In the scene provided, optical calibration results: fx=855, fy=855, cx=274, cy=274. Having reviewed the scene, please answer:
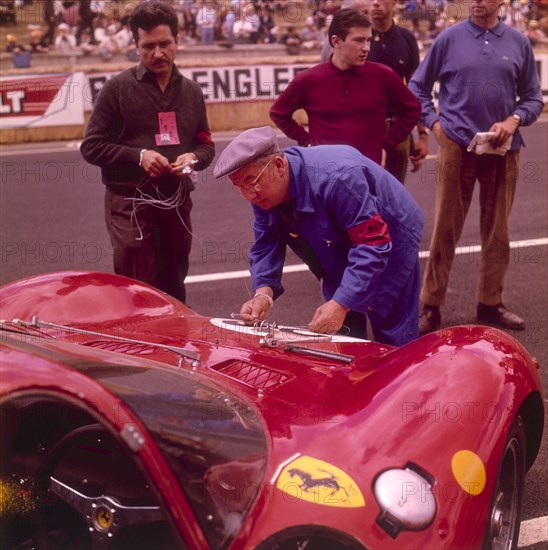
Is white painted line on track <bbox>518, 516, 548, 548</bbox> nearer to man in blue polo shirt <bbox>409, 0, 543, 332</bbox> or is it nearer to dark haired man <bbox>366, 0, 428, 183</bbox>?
man in blue polo shirt <bbox>409, 0, 543, 332</bbox>

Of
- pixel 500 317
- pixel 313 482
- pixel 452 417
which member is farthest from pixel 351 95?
pixel 313 482

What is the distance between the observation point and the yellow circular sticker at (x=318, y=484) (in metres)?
2.20

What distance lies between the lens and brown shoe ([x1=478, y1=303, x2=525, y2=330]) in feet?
17.7

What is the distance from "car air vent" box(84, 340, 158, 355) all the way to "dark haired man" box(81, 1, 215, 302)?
1622mm

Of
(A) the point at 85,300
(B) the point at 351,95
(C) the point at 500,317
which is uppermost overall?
(B) the point at 351,95

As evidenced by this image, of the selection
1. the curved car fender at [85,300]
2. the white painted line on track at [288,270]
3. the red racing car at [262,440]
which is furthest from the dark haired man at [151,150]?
the white painted line on track at [288,270]

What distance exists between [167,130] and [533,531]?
2714 mm

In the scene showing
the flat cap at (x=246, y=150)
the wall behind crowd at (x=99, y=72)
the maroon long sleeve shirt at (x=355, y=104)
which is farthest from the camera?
the wall behind crowd at (x=99, y=72)

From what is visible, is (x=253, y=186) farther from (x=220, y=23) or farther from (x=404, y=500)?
(x=220, y=23)

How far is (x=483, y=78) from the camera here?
5.23 metres

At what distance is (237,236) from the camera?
25.8ft

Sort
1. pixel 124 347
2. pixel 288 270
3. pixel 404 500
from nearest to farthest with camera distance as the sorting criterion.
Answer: pixel 404 500
pixel 124 347
pixel 288 270

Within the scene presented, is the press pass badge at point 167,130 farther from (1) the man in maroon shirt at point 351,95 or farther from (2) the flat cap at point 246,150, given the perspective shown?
(2) the flat cap at point 246,150

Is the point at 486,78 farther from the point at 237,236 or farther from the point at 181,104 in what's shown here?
the point at 237,236
